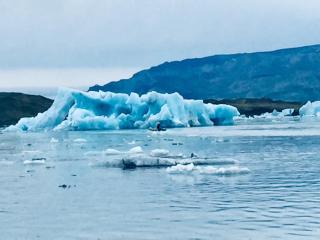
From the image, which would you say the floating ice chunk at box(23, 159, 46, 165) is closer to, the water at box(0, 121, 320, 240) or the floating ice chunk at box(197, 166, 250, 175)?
the water at box(0, 121, 320, 240)

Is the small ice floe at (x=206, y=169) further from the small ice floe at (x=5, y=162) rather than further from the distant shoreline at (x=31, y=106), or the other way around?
the distant shoreline at (x=31, y=106)

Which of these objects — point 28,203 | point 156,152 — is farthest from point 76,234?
point 156,152

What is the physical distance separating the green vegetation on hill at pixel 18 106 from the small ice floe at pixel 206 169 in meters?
103

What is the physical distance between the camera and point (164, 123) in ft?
227

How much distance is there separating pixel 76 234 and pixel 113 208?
3.24 metres

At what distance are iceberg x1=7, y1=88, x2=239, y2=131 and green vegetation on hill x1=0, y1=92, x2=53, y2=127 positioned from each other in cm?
5743

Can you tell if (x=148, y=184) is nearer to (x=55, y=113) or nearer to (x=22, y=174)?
(x=22, y=174)

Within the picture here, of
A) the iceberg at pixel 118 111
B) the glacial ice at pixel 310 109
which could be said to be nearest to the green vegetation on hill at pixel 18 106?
the glacial ice at pixel 310 109

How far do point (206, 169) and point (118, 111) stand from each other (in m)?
46.2

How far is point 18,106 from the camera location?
138500 millimetres

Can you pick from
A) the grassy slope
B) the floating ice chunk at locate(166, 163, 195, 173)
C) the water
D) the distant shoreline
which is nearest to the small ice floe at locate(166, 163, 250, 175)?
the floating ice chunk at locate(166, 163, 195, 173)

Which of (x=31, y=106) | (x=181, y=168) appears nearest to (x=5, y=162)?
(x=181, y=168)

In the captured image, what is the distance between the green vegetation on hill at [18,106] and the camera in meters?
131

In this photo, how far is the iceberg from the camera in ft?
218
